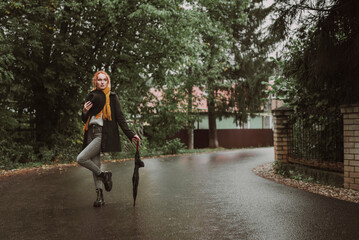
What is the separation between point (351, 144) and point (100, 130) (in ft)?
15.8

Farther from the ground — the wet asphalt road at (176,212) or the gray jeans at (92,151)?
the gray jeans at (92,151)

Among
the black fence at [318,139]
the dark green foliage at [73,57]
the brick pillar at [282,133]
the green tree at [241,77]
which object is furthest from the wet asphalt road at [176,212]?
the green tree at [241,77]

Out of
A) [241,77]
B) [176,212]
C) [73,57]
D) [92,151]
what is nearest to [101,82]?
[92,151]

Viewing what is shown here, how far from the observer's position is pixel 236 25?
26562 millimetres

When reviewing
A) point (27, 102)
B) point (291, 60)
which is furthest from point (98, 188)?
point (27, 102)

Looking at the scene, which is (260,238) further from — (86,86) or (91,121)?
(86,86)

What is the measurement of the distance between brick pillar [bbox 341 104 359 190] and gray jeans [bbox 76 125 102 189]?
4.77 meters

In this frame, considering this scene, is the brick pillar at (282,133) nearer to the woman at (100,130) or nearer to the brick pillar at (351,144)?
the brick pillar at (351,144)

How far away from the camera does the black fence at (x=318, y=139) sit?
28.6 feet

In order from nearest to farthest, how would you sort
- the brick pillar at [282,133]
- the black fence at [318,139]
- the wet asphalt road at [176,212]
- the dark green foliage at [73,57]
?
the wet asphalt road at [176,212], the black fence at [318,139], the brick pillar at [282,133], the dark green foliage at [73,57]

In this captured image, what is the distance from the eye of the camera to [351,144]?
7680mm

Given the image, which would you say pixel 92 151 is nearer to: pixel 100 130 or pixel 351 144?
pixel 100 130

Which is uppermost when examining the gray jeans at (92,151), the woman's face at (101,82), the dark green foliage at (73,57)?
the dark green foliage at (73,57)

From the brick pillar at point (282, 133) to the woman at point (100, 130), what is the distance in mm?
6126
